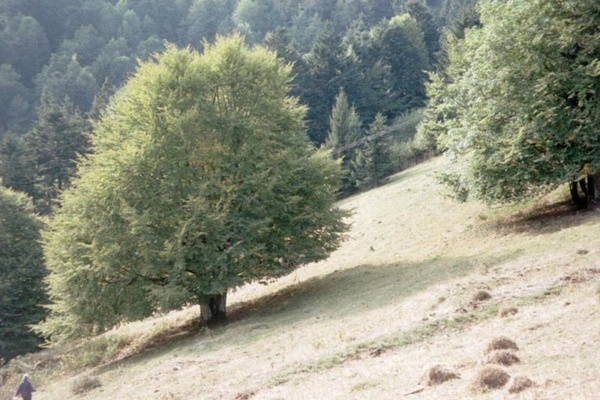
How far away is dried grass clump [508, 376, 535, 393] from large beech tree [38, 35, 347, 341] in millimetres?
16905

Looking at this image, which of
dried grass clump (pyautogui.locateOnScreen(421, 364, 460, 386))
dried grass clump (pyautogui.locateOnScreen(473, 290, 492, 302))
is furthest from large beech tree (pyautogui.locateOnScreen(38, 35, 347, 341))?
dried grass clump (pyautogui.locateOnScreen(421, 364, 460, 386))

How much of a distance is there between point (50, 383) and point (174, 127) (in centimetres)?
1269

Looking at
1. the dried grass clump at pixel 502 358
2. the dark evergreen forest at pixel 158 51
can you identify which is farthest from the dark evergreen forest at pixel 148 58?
the dried grass clump at pixel 502 358

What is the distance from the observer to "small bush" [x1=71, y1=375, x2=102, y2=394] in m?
21.3

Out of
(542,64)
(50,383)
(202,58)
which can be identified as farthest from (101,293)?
(542,64)

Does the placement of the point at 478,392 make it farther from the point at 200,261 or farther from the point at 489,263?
the point at 200,261

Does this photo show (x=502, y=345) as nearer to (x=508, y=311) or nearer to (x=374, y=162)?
(x=508, y=311)

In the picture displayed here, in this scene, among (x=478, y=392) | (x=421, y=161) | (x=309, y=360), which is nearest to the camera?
(x=478, y=392)

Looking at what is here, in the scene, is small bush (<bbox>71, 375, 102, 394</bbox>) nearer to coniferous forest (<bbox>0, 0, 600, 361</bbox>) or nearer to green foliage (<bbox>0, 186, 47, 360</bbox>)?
coniferous forest (<bbox>0, 0, 600, 361</bbox>)

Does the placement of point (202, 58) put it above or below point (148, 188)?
above

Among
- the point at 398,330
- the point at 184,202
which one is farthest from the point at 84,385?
the point at 398,330

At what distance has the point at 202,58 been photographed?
95.4 ft

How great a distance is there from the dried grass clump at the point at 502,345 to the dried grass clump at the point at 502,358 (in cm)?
47

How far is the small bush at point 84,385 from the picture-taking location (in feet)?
70.0
